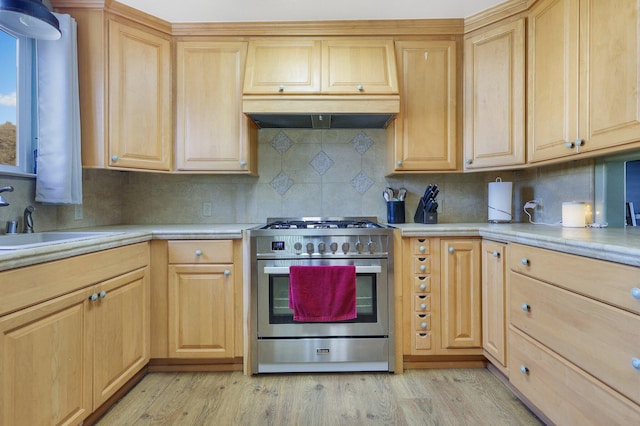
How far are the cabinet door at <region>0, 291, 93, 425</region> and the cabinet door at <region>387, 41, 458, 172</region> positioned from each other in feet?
6.61

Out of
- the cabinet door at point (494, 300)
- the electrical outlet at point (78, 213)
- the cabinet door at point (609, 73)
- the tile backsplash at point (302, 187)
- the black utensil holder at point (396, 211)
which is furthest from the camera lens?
the tile backsplash at point (302, 187)

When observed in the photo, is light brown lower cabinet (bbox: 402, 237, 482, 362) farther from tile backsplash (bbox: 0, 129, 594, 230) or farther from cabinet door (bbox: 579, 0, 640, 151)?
cabinet door (bbox: 579, 0, 640, 151)

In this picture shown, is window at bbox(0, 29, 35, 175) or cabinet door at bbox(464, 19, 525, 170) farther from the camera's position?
cabinet door at bbox(464, 19, 525, 170)

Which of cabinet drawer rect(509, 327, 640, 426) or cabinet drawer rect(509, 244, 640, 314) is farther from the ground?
cabinet drawer rect(509, 244, 640, 314)

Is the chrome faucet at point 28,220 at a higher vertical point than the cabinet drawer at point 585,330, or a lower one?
higher

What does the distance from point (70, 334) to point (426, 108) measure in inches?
93.0

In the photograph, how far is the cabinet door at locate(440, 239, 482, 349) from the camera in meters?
2.11

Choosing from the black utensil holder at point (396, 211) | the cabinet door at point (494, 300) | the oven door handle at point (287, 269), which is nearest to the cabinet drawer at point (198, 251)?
the oven door handle at point (287, 269)

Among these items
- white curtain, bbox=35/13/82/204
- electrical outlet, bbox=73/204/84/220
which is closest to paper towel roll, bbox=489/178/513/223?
white curtain, bbox=35/13/82/204

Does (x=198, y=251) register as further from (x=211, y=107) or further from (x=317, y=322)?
(x=211, y=107)

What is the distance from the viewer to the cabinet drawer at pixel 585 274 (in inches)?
43.6

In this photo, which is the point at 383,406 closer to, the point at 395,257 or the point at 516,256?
the point at 395,257

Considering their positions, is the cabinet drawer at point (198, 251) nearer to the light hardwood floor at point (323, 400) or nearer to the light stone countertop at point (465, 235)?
the light stone countertop at point (465, 235)

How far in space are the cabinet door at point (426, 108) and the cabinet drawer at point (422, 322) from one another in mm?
988
